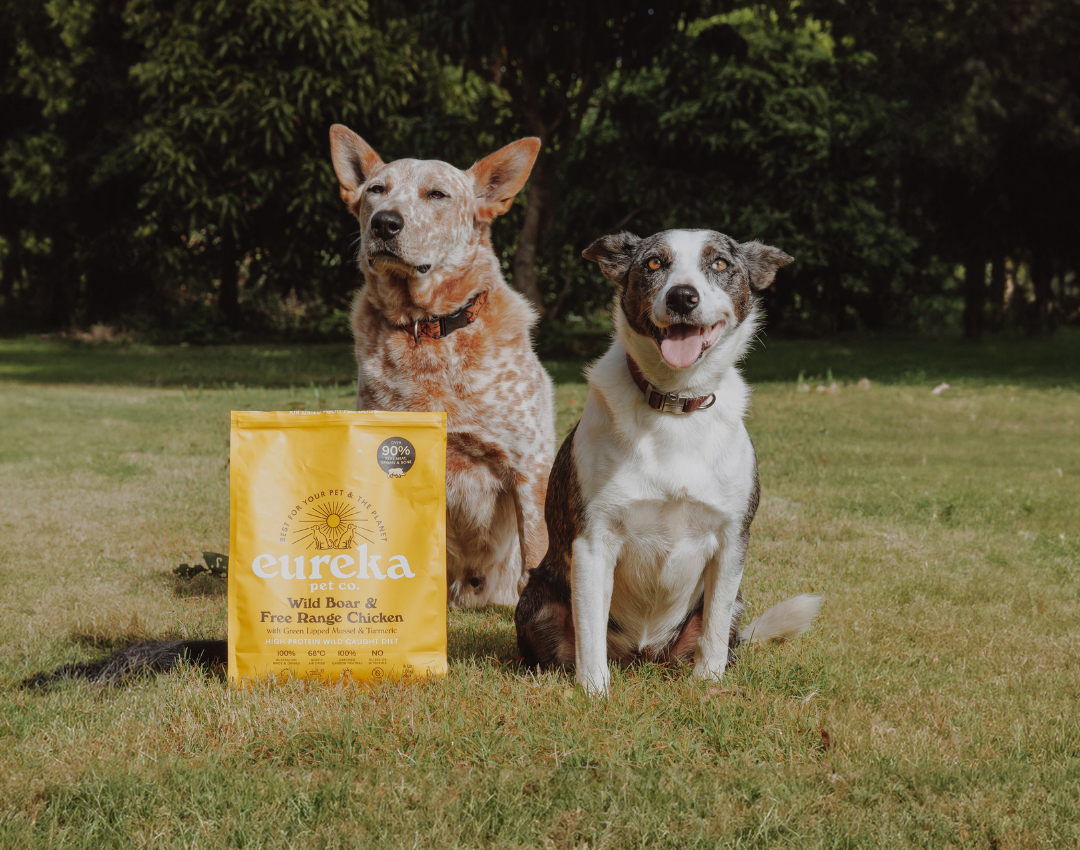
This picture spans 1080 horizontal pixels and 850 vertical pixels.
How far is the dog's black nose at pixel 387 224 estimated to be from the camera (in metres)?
4.04

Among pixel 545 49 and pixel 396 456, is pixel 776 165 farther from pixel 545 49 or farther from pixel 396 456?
pixel 396 456

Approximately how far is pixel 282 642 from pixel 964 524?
4399mm

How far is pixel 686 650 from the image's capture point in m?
3.37

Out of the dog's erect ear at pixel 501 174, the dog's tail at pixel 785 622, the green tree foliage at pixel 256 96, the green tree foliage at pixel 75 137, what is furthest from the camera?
the green tree foliage at pixel 75 137

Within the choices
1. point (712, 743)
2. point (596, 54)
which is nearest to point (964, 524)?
point (712, 743)

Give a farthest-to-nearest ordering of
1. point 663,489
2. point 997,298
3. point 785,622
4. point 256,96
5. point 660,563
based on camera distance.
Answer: point 997,298
point 256,96
point 785,622
point 660,563
point 663,489

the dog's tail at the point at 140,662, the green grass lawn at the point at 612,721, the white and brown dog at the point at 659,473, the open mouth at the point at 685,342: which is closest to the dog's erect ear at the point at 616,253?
the white and brown dog at the point at 659,473

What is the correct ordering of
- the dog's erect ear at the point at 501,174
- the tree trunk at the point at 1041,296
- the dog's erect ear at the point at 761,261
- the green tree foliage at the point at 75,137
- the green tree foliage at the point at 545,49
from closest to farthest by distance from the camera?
the dog's erect ear at the point at 761,261 → the dog's erect ear at the point at 501,174 → the green tree foliage at the point at 545,49 → the green tree foliage at the point at 75,137 → the tree trunk at the point at 1041,296

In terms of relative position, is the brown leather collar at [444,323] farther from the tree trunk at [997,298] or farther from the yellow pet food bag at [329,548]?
the tree trunk at [997,298]

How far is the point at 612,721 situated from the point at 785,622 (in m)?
1.10

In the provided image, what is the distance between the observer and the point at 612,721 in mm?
2861

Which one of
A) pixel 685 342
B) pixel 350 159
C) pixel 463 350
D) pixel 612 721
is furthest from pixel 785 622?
pixel 350 159

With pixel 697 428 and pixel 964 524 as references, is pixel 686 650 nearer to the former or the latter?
pixel 697 428

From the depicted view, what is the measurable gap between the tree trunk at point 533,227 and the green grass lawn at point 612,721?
933cm
